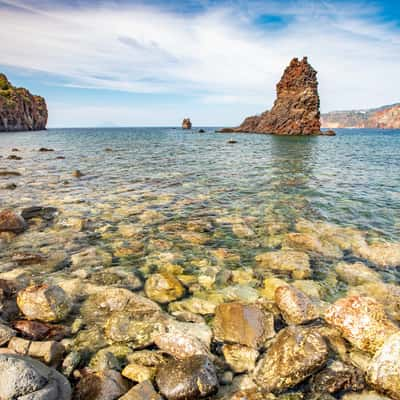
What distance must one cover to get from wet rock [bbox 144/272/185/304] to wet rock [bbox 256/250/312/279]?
2.51m

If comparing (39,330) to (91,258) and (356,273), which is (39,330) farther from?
(356,273)

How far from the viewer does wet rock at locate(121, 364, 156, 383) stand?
3.99m

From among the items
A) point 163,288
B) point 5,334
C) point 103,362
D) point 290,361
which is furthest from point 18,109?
point 290,361

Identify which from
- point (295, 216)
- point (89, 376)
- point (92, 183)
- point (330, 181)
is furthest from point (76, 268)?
point (330, 181)

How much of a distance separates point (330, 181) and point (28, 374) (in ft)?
65.8

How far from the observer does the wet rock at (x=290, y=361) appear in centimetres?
403

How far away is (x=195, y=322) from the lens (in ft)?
17.9

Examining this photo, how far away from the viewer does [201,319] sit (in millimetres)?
5539

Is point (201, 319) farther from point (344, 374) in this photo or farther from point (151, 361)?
point (344, 374)

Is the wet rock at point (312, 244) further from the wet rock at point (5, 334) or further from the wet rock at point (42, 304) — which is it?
the wet rock at point (5, 334)

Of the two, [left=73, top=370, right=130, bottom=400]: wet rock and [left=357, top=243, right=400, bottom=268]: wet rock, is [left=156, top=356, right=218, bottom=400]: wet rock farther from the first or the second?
[left=357, top=243, right=400, bottom=268]: wet rock

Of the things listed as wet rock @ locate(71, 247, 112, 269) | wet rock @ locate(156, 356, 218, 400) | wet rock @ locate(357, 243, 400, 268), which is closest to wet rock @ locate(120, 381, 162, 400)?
wet rock @ locate(156, 356, 218, 400)

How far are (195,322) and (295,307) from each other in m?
2.00

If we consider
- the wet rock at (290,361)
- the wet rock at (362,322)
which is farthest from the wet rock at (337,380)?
the wet rock at (362,322)
